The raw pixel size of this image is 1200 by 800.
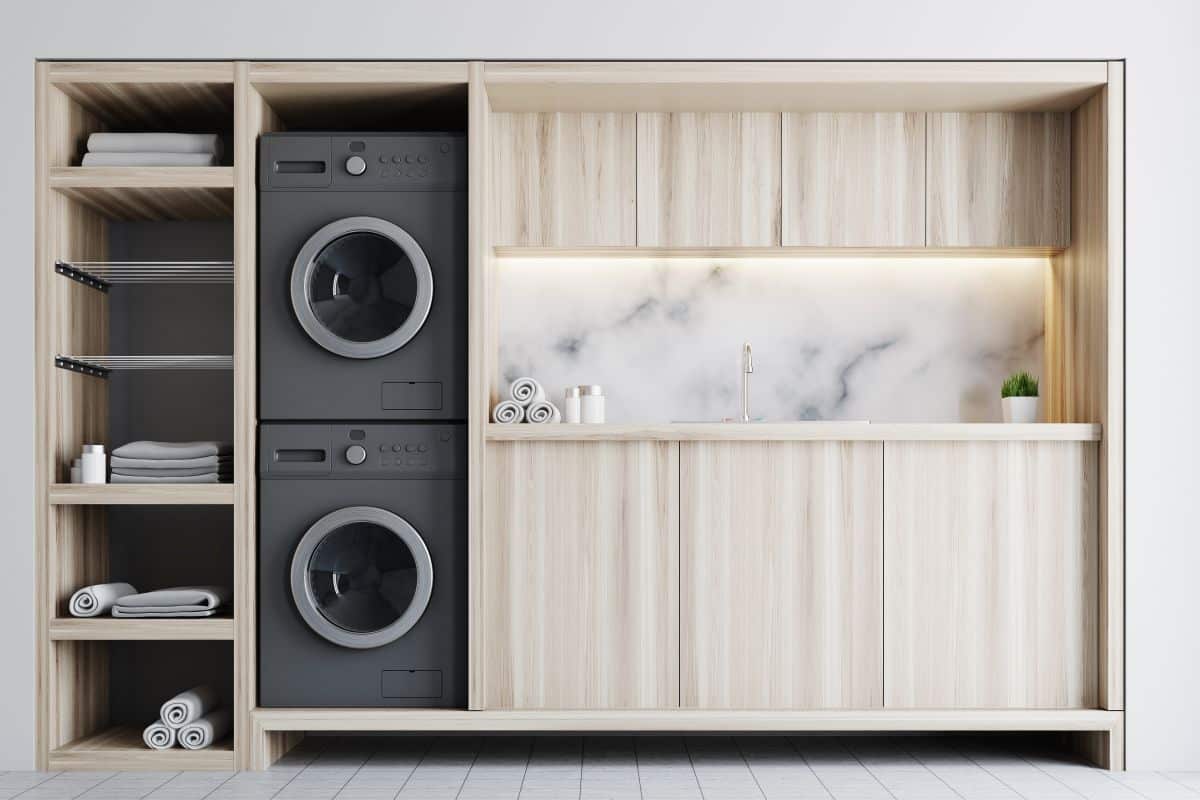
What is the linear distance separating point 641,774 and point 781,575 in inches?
26.7

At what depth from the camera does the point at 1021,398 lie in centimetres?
340

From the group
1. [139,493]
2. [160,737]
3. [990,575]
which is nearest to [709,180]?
[990,575]

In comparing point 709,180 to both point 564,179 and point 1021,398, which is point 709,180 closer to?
point 564,179

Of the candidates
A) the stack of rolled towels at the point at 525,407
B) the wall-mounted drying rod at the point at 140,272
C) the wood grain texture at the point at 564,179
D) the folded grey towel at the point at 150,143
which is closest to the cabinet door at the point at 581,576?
the stack of rolled towels at the point at 525,407

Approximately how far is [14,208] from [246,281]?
0.68m

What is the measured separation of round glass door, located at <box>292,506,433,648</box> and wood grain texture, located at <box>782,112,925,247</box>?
1472mm

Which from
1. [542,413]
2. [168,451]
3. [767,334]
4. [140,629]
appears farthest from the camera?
[767,334]

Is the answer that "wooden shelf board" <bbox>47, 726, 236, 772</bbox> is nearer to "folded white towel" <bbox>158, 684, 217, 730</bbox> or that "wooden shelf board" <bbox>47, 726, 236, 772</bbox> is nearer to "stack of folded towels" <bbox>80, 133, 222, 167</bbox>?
"folded white towel" <bbox>158, 684, 217, 730</bbox>

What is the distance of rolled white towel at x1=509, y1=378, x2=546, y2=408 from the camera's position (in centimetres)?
330

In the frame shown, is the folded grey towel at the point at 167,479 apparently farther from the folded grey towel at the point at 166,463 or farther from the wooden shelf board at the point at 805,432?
the wooden shelf board at the point at 805,432

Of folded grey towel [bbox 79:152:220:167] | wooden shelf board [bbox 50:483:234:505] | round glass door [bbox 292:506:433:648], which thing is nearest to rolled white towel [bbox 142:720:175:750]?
round glass door [bbox 292:506:433:648]

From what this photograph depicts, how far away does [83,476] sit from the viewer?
311cm

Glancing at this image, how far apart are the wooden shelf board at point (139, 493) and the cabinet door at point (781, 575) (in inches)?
51.8
